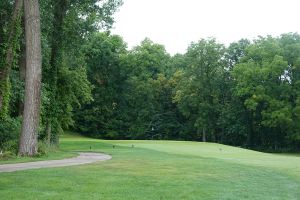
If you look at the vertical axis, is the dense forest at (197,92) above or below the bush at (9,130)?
above

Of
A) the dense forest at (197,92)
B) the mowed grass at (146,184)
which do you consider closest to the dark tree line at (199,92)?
the dense forest at (197,92)

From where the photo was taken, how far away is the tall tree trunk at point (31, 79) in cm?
→ 1789

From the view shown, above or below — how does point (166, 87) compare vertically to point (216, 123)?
Result: above

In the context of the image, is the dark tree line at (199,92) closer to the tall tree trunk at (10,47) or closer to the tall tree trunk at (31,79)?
the tall tree trunk at (31,79)

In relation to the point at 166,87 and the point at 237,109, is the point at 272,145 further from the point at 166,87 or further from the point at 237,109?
the point at 166,87

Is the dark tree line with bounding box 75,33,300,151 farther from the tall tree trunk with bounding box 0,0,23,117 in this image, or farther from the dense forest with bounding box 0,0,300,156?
the tall tree trunk with bounding box 0,0,23,117

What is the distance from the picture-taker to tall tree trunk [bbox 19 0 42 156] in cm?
1789

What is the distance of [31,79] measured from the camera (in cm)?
1819

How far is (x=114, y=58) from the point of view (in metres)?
70.9

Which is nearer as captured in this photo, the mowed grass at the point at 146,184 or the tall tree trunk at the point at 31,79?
the mowed grass at the point at 146,184

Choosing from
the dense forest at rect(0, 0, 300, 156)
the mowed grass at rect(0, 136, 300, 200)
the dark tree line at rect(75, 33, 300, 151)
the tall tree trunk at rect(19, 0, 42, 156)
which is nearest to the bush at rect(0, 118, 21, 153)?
the tall tree trunk at rect(19, 0, 42, 156)

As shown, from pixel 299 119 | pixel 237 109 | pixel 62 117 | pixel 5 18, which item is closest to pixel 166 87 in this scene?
pixel 237 109

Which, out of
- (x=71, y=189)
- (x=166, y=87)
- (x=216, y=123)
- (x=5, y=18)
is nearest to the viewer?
(x=71, y=189)

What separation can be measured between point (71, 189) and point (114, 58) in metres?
62.5
